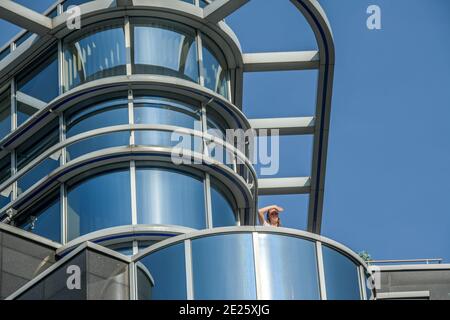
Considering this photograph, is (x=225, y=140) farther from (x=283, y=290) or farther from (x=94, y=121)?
(x=283, y=290)

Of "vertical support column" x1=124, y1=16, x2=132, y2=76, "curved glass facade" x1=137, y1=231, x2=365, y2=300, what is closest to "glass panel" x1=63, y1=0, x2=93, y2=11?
"vertical support column" x1=124, y1=16, x2=132, y2=76

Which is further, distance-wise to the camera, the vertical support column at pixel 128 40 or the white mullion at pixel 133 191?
the vertical support column at pixel 128 40

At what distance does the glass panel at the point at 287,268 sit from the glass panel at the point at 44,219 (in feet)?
19.6

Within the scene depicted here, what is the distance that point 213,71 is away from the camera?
108ft

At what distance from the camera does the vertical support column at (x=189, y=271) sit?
24484 mm

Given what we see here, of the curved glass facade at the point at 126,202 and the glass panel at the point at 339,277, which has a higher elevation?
the curved glass facade at the point at 126,202

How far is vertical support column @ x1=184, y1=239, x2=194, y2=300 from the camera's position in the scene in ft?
80.3

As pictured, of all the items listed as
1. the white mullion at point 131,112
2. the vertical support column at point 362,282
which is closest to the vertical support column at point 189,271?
the vertical support column at point 362,282

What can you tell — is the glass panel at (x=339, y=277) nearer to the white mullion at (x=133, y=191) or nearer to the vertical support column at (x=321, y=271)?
the vertical support column at (x=321, y=271)

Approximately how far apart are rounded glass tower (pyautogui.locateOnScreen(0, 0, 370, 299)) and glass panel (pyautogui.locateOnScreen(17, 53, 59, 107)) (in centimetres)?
3

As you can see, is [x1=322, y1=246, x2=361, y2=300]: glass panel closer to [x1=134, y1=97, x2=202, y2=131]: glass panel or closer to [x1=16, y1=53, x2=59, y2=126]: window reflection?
[x1=134, y1=97, x2=202, y2=131]: glass panel

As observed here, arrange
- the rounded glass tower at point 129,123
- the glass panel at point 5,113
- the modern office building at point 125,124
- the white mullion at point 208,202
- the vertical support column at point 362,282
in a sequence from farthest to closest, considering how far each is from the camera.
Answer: the glass panel at point 5,113
the white mullion at point 208,202
the rounded glass tower at point 129,123
the modern office building at point 125,124
the vertical support column at point 362,282

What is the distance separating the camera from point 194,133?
30.9m
